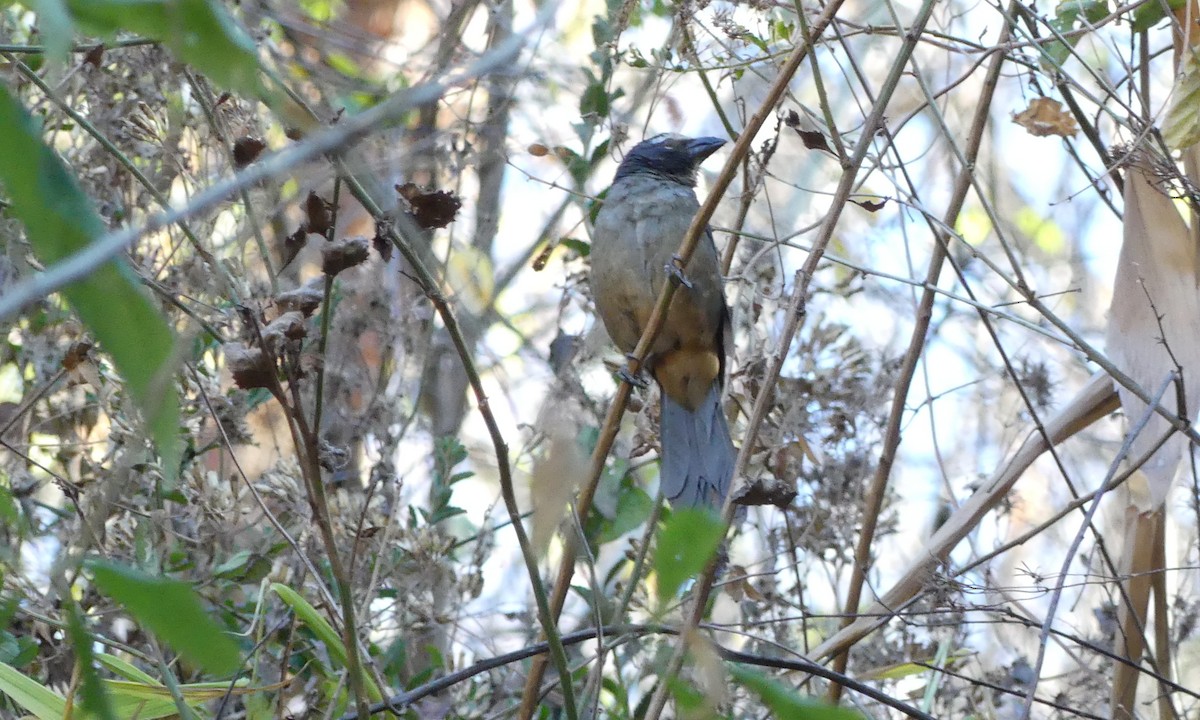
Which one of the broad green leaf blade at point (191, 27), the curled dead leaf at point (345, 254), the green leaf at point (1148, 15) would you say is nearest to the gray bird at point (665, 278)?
the green leaf at point (1148, 15)

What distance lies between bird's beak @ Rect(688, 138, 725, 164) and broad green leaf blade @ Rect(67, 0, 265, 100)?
10.8 ft

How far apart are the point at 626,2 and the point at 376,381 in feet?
4.94

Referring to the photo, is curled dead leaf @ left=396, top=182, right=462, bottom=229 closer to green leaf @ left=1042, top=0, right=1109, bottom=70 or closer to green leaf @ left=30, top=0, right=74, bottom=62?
green leaf @ left=30, top=0, right=74, bottom=62

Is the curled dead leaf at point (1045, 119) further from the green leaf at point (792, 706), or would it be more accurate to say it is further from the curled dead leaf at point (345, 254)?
the green leaf at point (792, 706)

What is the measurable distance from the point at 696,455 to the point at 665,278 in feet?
2.74

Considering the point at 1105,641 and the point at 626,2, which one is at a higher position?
the point at 626,2

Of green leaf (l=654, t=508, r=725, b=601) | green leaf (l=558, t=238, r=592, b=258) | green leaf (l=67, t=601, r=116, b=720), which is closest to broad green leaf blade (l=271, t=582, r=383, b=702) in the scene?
green leaf (l=67, t=601, r=116, b=720)

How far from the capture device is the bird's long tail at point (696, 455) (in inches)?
121

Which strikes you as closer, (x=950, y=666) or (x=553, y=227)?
(x=950, y=666)

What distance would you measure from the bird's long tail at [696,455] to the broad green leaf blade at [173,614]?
2.05 m

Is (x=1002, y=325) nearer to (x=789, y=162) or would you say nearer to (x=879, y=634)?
(x=789, y=162)

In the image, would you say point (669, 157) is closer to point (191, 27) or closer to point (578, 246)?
point (578, 246)

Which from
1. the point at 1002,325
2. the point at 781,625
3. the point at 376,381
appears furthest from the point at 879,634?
the point at 1002,325

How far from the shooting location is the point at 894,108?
20.3 ft
